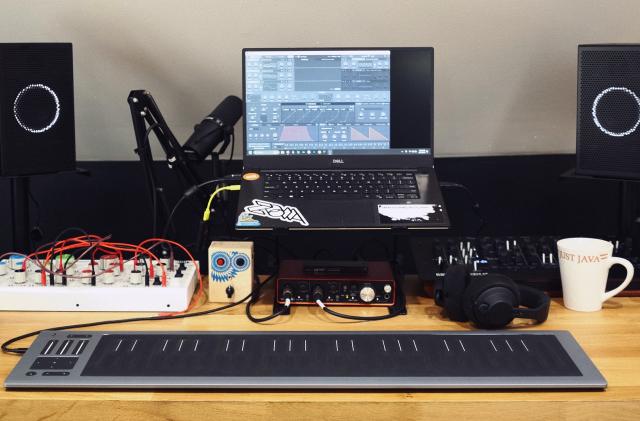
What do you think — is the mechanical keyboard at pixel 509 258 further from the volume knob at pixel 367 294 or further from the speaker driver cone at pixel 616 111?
the speaker driver cone at pixel 616 111

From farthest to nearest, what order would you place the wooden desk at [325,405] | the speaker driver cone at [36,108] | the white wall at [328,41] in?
the white wall at [328,41] → the speaker driver cone at [36,108] → the wooden desk at [325,405]

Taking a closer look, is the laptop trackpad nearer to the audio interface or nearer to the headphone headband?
the audio interface

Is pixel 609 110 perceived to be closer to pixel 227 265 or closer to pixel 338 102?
pixel 338 102

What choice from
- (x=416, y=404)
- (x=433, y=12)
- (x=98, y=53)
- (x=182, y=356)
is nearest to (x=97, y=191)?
(x=98, y=53)

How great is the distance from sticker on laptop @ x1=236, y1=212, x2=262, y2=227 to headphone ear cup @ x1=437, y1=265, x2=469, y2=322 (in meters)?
0.35

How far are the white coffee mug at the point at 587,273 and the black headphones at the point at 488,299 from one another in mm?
80

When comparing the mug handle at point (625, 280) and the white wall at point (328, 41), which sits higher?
the white wall at point (328, 41)

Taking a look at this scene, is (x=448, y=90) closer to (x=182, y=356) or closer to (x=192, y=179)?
(x=192, y=179)

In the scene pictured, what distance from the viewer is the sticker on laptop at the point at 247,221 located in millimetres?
1473

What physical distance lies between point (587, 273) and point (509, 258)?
0.17 meters

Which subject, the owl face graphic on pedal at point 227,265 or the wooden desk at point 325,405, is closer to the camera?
the wooden desk at point 325,405

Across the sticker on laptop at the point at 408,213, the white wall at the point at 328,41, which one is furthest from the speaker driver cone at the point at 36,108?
the sticker on laptop at the point at 408,213

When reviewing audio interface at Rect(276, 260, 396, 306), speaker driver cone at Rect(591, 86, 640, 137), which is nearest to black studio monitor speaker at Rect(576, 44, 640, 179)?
speaker driver cone at Rect(591, 86, 640, 137)

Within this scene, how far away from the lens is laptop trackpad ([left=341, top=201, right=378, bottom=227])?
1.49m
